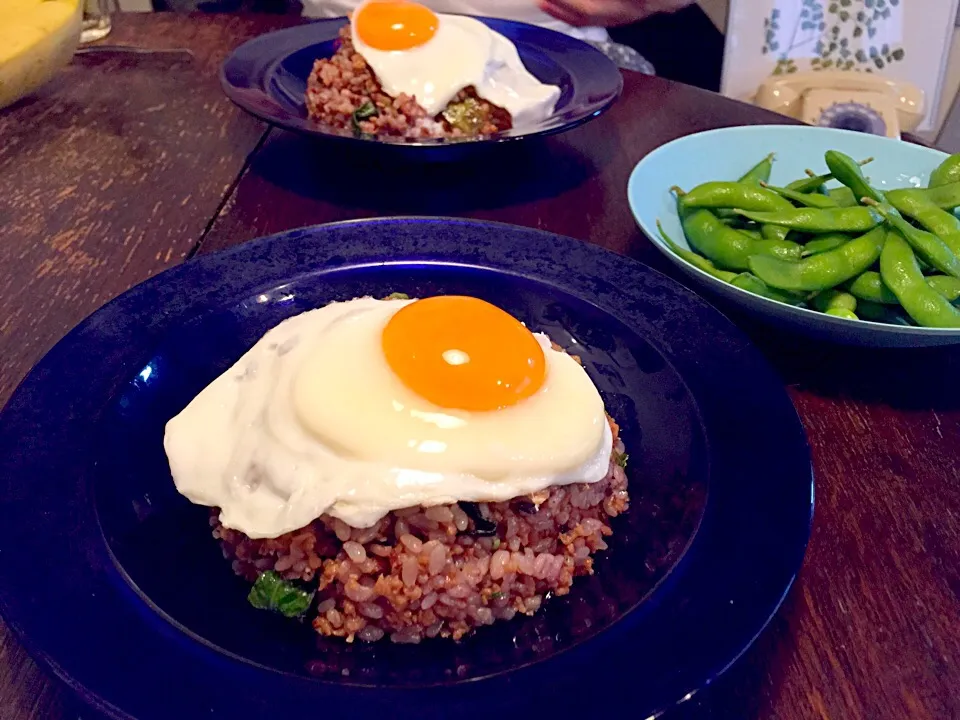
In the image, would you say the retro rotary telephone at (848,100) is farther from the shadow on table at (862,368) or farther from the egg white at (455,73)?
the shadow on table at (862,368)

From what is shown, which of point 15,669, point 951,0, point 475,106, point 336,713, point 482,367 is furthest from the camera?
point 951,0

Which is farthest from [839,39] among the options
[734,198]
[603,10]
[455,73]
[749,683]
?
[749,683]

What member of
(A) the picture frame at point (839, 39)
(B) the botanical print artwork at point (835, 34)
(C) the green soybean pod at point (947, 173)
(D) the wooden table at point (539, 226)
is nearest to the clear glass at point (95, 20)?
(D) the wooden table at point (539, 226)

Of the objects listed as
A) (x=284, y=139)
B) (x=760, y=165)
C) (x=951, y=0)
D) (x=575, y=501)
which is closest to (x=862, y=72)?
(x=951, y=0)

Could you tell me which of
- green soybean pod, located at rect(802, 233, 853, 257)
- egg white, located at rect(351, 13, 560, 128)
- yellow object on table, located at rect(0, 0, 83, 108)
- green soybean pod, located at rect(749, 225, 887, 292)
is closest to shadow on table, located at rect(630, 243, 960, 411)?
green soybean pod, located at rect(749, 225, 887, 292)

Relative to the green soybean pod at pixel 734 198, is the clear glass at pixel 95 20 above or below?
above

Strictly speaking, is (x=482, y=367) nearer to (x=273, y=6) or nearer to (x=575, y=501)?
(x=575, y=501)
